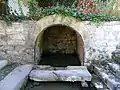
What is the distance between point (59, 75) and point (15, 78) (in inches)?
42.4

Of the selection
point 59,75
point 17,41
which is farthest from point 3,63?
point 59,75

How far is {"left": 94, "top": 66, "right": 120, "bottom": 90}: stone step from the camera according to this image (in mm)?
4641

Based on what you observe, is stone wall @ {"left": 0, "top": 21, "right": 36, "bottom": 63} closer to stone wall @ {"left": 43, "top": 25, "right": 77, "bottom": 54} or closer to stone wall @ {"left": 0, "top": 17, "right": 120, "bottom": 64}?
stone wall @ {"left": 0, "top": 17, "right": 120, "bottom": 64}

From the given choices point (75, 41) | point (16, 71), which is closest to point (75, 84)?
point (16, 71)

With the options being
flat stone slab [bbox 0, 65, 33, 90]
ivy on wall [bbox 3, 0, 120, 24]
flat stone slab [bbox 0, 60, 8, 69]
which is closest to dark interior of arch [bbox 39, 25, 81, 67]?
ivy on wall [bbox 3, 0, 120, 24]

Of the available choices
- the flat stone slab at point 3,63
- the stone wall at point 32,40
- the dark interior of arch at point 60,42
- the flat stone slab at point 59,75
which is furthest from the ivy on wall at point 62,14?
the dark interior of arch at point 60,42

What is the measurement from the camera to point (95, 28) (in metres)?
6.32

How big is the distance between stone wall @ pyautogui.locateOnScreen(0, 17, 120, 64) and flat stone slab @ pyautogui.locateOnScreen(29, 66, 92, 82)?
33.8 inches

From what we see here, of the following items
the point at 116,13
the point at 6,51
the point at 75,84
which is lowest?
the point at 75,84

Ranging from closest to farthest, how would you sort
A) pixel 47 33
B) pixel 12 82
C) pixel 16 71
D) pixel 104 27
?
pixel 12 82 → pixel 16 71 → pixel 104 27 → pixel 47 33

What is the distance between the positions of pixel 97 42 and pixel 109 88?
1.79 meters

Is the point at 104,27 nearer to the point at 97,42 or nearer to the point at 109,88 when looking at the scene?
the point at 97,42

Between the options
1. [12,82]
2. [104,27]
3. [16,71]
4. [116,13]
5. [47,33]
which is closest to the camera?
[12,82]

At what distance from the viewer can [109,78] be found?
5148 millimetres
